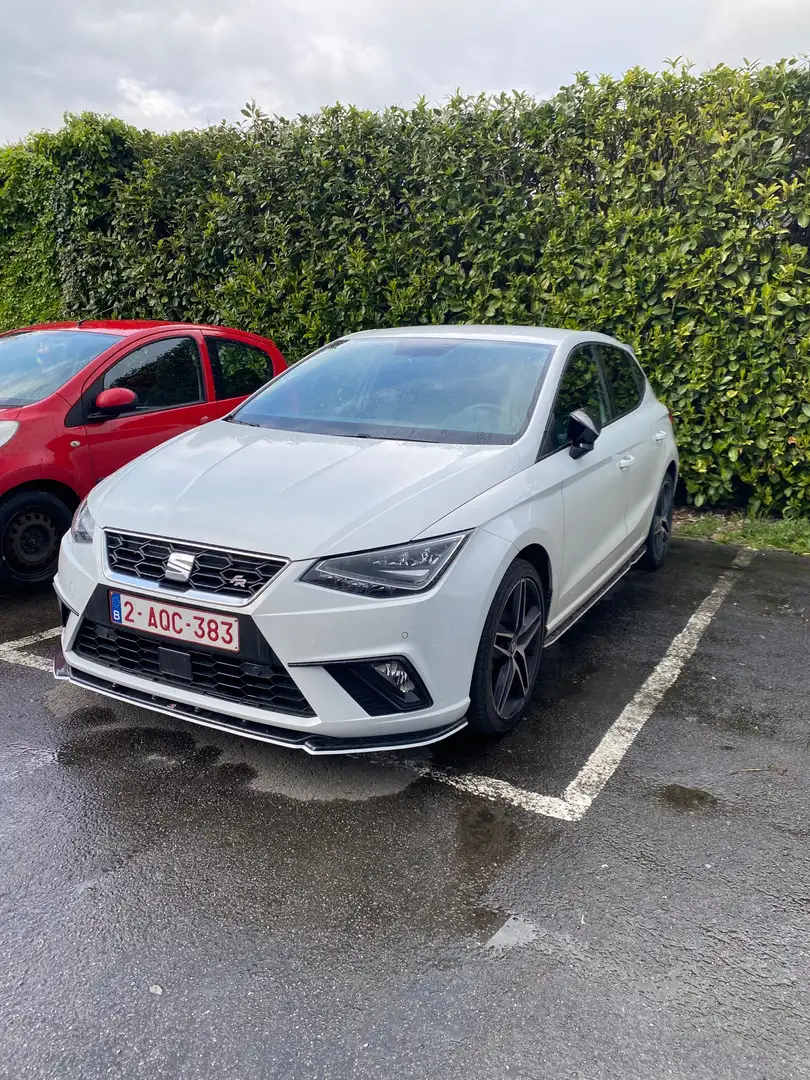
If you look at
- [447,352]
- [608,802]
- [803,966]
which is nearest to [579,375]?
[447,352]

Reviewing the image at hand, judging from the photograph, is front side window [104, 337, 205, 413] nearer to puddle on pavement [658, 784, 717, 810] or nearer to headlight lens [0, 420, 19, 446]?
headlight lens [0, 420, 19, 446]

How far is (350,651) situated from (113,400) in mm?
3059

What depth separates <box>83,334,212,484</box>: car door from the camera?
516 centimetres

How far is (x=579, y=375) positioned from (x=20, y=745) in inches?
117

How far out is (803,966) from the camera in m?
2.21

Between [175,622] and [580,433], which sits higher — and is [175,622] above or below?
below

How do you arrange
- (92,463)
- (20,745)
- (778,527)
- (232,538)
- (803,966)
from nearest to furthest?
(803,966) < (232,538) < (20,745) < (92,463) < (778,527)

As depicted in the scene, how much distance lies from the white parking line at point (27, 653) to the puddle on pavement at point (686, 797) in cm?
276

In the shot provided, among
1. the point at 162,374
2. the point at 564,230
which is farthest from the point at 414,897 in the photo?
the point at 564,230

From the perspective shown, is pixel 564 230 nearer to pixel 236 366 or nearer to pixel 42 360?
pixel 236 366

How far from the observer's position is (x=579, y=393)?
13.4 feet

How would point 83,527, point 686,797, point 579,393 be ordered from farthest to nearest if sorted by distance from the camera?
point 579,393, point 83,527, point 686,797

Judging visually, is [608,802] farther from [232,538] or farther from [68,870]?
[68,870]

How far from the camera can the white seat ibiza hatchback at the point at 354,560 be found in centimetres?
271
